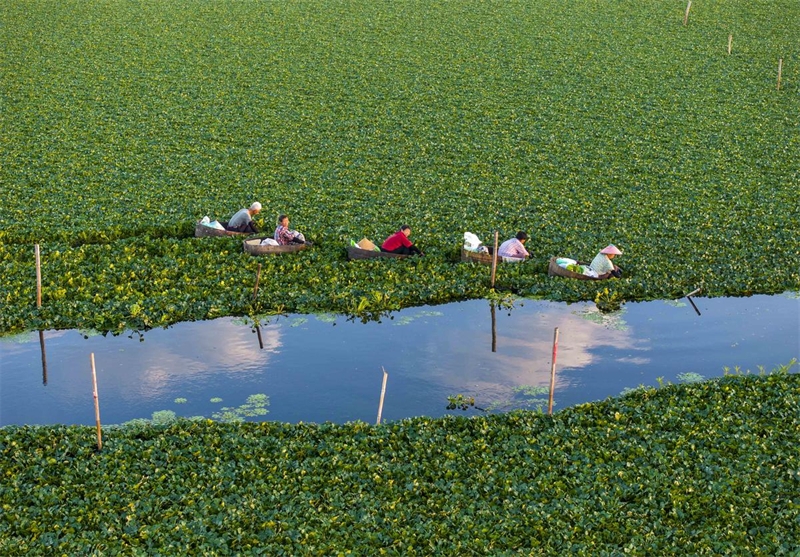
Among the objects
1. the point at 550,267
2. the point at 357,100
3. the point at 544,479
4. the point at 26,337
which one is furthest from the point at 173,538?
the point at 357,100

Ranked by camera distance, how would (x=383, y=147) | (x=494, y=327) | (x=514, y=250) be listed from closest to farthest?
(x=494, y=327), (x=514, y=250), (x=383, y=147)

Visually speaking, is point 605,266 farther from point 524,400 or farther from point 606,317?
point 524,400

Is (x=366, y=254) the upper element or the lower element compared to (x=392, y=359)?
upper

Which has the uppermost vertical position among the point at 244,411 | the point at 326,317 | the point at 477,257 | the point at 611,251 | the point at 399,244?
the point at 611,251

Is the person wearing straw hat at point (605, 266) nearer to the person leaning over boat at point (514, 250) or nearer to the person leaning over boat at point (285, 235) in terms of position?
the person leaning over boat at point (514, 250)

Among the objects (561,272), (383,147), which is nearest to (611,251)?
(561,272)

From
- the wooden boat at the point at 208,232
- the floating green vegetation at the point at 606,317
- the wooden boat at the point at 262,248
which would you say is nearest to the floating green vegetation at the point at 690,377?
the floating green vegetation at the point at 606,317
